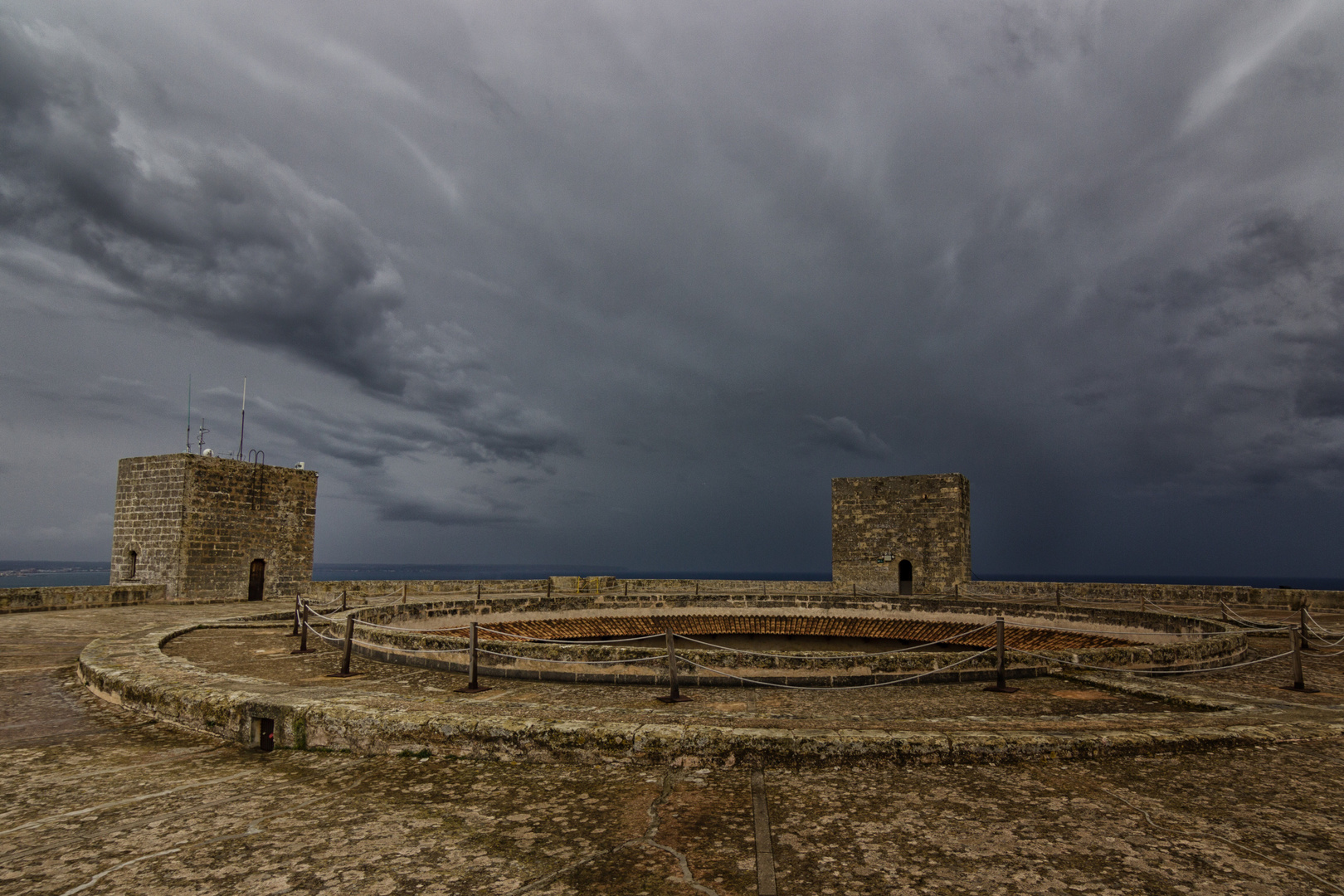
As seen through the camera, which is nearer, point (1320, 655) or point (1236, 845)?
point (1236, 845)

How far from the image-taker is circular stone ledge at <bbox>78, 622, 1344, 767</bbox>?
4.09 m

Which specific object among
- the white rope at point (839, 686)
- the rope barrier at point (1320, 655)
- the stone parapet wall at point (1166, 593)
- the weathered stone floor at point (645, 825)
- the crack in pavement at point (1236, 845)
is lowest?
the stone parapet wall at point (1166, 593)

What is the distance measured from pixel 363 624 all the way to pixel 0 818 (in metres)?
5.18

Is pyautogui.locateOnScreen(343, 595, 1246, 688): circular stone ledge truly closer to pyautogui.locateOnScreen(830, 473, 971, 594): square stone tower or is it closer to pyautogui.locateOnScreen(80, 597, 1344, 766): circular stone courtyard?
pyautogui.locateOnScreen(80, 597, 1344, 766): circular stone courtyard

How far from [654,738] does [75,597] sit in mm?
18822

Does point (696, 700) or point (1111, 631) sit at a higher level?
point (696, 700)

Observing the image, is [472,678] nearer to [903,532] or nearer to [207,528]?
[207,528]

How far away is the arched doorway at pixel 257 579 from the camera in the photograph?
20453mm

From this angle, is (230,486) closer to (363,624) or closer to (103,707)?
(363,624)

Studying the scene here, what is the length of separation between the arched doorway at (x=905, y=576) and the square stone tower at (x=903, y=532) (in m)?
0.03

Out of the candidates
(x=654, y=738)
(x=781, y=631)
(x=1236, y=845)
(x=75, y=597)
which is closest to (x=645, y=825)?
(x=654, y=738)

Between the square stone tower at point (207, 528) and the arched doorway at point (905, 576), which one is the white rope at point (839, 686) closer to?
the arched doorway at point (905, 576)

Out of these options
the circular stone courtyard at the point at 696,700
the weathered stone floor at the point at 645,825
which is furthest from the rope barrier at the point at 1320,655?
the weathered stone floor at the point at 645,825

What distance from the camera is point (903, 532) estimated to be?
22.1 m
